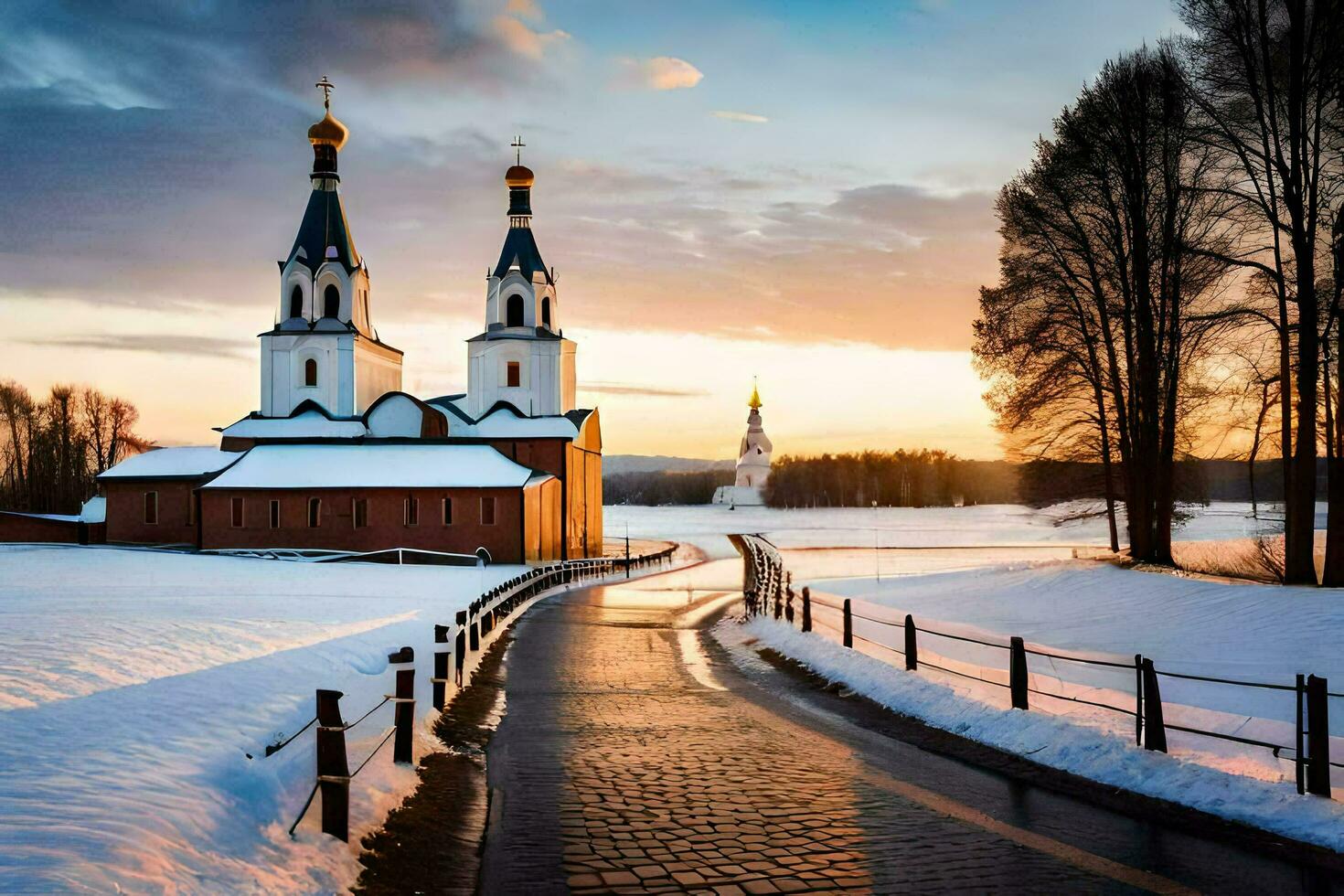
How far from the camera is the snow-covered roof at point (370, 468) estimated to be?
4259 cm

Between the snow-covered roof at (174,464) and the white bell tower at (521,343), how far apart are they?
41.4 ft

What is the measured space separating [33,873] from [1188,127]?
23.6 metres

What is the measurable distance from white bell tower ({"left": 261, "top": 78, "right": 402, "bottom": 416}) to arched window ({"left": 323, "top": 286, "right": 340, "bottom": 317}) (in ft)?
0.15

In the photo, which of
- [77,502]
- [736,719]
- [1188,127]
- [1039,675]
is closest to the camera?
[736,719]

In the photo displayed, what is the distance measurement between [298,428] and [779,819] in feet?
159

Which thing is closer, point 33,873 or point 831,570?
point 33,873

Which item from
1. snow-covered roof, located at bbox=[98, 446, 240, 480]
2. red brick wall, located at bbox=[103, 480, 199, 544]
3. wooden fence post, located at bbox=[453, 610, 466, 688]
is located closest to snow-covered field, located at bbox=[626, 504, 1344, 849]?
wooden fence post, located at bbox=[453, 610, 466, 688]

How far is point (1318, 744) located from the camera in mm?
7508

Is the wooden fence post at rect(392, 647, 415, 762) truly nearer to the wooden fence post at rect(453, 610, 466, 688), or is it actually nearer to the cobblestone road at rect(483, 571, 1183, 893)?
the cobblestone road at rect(483, 571, 1183, 893)

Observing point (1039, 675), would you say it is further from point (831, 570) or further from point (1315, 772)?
point (831, 570)

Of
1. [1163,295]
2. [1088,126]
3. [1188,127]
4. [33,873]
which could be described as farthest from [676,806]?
[1088,126]

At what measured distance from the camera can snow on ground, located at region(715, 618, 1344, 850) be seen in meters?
7.18

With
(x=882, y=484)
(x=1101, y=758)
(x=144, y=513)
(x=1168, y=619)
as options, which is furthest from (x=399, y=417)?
(x=882, y=484)

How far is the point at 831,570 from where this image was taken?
4125cm
